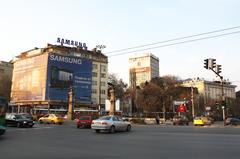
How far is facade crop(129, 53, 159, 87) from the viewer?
151 m

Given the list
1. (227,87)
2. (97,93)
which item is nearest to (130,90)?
(97,93)

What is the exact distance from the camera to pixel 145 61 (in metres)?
153

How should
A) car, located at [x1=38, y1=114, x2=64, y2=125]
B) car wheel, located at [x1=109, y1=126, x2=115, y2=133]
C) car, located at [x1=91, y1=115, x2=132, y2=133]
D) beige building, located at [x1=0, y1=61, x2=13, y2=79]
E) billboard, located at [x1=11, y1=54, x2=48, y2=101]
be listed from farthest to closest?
beige building, located at [x1=0, y1=61, x2=13, y2=79]
billboard, located at [x1=11, y1=54, x2=48, y2=101]
car, located at [x1=38, y1=114, x2=64, y2=125]
car wheel, located at [x1=109, y1=126, x2=115, y2=133]
car, located at [x1=91, y1=115, x2=132, y2=133]

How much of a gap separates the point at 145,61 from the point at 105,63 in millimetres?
37477

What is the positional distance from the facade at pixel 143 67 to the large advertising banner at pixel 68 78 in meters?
46.5

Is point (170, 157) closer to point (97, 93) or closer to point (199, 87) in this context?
point (97, 93)

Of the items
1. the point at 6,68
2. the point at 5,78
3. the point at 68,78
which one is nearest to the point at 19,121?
the point at 68,78

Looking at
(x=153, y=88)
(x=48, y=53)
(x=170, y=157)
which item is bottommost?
(x=170, y=157)

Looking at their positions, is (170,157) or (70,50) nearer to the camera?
(170,157)

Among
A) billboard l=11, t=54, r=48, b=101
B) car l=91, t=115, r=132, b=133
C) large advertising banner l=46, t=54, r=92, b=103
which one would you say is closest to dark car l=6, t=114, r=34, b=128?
car l=91, t=115, r=132, b=133

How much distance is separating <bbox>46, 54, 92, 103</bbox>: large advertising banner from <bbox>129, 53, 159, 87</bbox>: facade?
46451mm

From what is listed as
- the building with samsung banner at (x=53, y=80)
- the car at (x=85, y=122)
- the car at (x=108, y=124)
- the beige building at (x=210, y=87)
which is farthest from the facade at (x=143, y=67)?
the car at (x=108, y=124)

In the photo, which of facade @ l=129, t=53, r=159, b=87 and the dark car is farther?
facade @ l=129, t=53, r=159, b=87

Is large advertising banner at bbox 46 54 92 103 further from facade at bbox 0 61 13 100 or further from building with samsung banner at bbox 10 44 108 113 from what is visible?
facade at bbox 0 61 13 100
